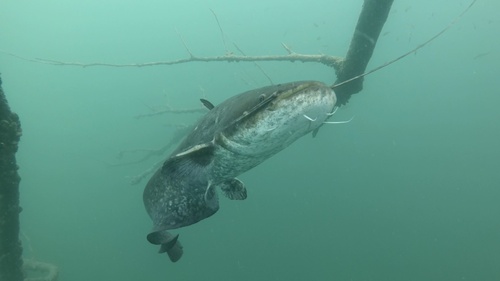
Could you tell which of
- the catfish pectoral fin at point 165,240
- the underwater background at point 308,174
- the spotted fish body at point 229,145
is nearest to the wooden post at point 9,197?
the spotted fish body at point 229,145

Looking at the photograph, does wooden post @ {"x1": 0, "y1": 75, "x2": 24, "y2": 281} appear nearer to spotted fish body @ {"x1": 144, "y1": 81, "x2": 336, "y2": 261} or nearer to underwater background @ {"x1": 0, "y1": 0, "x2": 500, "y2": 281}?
spotted fish body @ {"x1": 144, "y1": 81, "x2": 336, "y2": 261}

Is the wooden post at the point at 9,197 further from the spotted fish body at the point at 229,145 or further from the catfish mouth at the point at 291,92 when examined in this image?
the catfish mouth at the point at 291,92

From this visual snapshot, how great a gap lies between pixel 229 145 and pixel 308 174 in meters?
29.2

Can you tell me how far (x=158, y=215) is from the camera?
12.1 ft

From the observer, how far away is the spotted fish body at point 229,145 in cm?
244

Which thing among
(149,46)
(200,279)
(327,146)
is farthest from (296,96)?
(149,46)

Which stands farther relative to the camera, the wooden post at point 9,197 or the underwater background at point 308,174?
the underwater background at point 308,174

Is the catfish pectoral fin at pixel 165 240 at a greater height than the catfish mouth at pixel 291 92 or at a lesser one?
lesser

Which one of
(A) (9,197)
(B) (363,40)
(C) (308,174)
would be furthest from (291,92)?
(C) (308,174)

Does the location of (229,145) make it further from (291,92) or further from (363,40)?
(363,40)

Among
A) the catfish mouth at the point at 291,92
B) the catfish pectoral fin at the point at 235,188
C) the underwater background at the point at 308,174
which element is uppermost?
the catfish mouth at the point at 291,92

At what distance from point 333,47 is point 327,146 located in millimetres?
43670

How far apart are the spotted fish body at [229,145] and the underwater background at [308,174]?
6603mm

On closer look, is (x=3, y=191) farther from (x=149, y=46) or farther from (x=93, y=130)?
(x=149, y=46)
